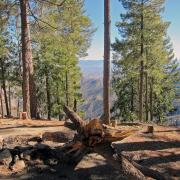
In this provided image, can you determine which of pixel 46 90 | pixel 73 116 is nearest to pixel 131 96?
pixel 46 90

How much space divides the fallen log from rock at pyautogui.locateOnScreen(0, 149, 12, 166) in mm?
1513

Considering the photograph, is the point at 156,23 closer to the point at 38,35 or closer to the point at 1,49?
the point at 38,35

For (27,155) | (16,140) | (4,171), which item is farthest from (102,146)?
(16,140)

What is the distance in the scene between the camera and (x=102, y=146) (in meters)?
8.41

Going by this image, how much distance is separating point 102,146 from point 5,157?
2.63 metres

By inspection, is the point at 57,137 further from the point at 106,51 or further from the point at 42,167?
the point at 106,51

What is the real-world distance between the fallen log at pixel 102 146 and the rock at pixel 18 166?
3.91ft

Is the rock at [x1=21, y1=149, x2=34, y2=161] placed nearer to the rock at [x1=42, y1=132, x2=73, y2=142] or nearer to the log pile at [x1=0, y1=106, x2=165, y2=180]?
the log pile at [x1=0, y1=106, x2=165, y2=180]

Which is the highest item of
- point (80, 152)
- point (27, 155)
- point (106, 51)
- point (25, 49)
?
point (25, 49)

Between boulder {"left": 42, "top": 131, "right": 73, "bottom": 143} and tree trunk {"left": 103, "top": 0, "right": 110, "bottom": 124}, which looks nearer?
boulder {"left": 42, "top": 131, "right": 73, "bottom": 143}

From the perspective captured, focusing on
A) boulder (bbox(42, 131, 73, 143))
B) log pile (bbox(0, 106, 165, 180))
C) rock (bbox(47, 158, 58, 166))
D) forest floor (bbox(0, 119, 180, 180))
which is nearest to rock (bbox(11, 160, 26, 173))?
log pile (bbox(0, 106, 165, 180))

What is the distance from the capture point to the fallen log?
780cm

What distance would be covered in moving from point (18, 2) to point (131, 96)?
2605cm

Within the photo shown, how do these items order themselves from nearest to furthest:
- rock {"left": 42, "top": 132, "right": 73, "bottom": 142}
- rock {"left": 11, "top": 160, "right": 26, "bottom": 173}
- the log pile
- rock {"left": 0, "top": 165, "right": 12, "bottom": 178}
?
the log pile → rock {"left": 0, "top": 165, "right": 12, "bottom": 178} → rock {"left": 11, "top": 160, "right": 26, "bottom": 173} → rock {"left": 42, "top": 132, "right": 73, "bottom": 142}
